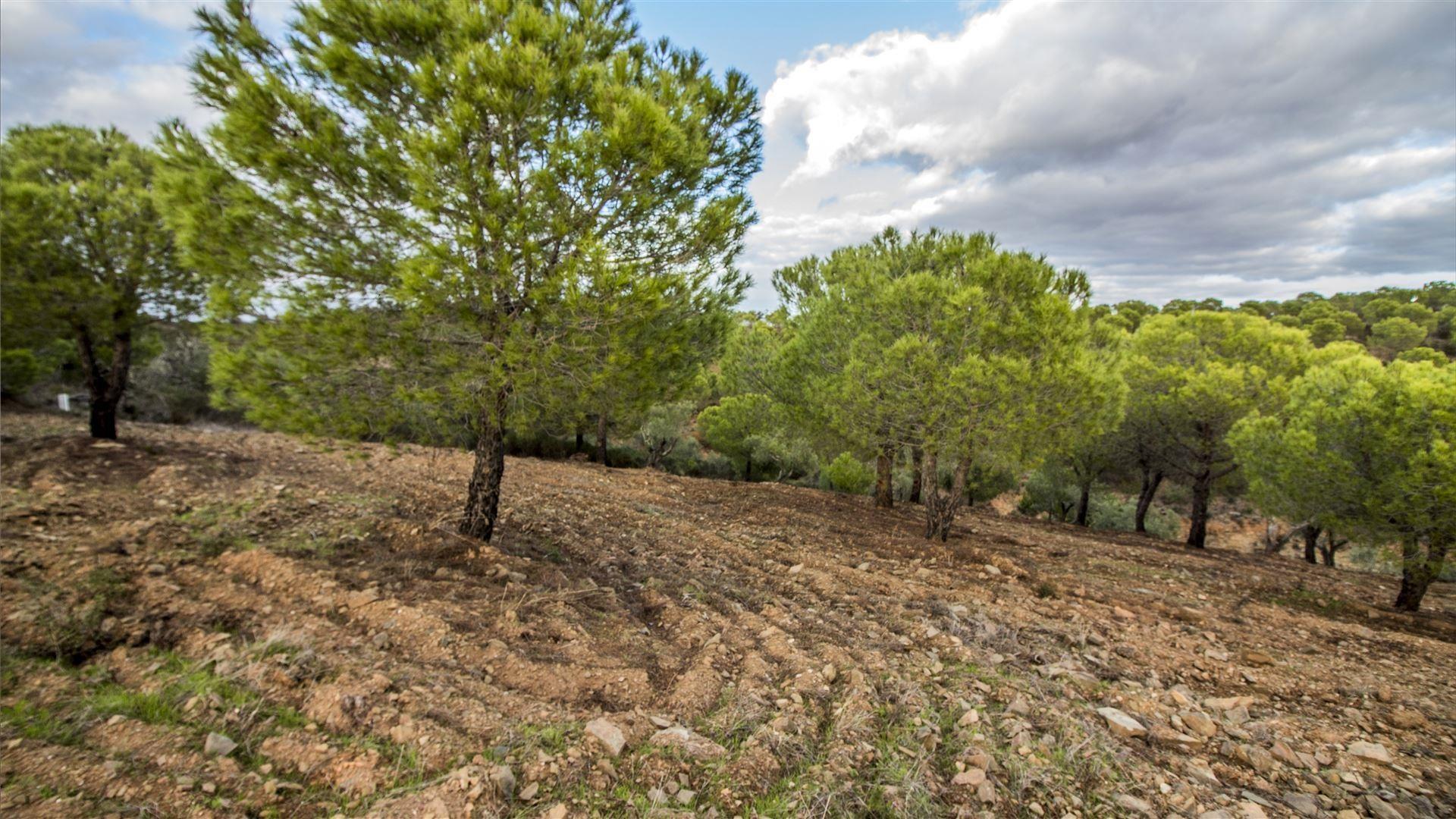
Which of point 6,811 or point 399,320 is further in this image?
point 399,320

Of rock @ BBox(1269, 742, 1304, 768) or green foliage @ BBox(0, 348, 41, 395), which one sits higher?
green foliage @ BBox(0, 348, 41, 395)

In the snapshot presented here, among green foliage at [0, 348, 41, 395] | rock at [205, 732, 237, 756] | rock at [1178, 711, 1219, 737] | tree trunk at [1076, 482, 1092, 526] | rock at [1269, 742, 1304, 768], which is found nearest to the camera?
rock at [205, 732, 237, 756]

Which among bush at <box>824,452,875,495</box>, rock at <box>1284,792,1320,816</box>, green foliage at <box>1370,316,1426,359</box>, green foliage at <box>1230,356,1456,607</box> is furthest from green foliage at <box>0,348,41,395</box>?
green foliage at <box>1370,316,1426,359</box>

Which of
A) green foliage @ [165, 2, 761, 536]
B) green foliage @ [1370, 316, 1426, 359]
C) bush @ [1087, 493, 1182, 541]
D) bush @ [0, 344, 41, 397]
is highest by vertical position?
green foliage @ [1370, 316, 1426, 359]

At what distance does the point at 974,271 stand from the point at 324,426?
891 centimetres

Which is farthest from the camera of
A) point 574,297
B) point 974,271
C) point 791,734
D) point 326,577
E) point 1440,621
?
point 974,271

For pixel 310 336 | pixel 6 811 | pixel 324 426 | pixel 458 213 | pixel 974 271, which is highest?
pixel 974 271

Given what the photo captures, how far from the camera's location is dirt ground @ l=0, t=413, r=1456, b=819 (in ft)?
9.23

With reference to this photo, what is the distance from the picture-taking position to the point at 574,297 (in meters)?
4.43

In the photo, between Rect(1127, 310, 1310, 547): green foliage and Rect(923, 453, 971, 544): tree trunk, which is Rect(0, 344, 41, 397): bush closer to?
Rect(923, 453, 971, 544): tree trunk

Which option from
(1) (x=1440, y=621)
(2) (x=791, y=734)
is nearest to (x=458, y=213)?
(2) (x=791, y=734)

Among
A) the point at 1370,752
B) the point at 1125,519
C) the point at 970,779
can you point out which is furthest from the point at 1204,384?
the point at 970,779

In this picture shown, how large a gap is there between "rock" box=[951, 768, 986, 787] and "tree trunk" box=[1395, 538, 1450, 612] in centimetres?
988

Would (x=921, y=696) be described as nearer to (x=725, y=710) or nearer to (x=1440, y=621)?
(x=725, y=710)
